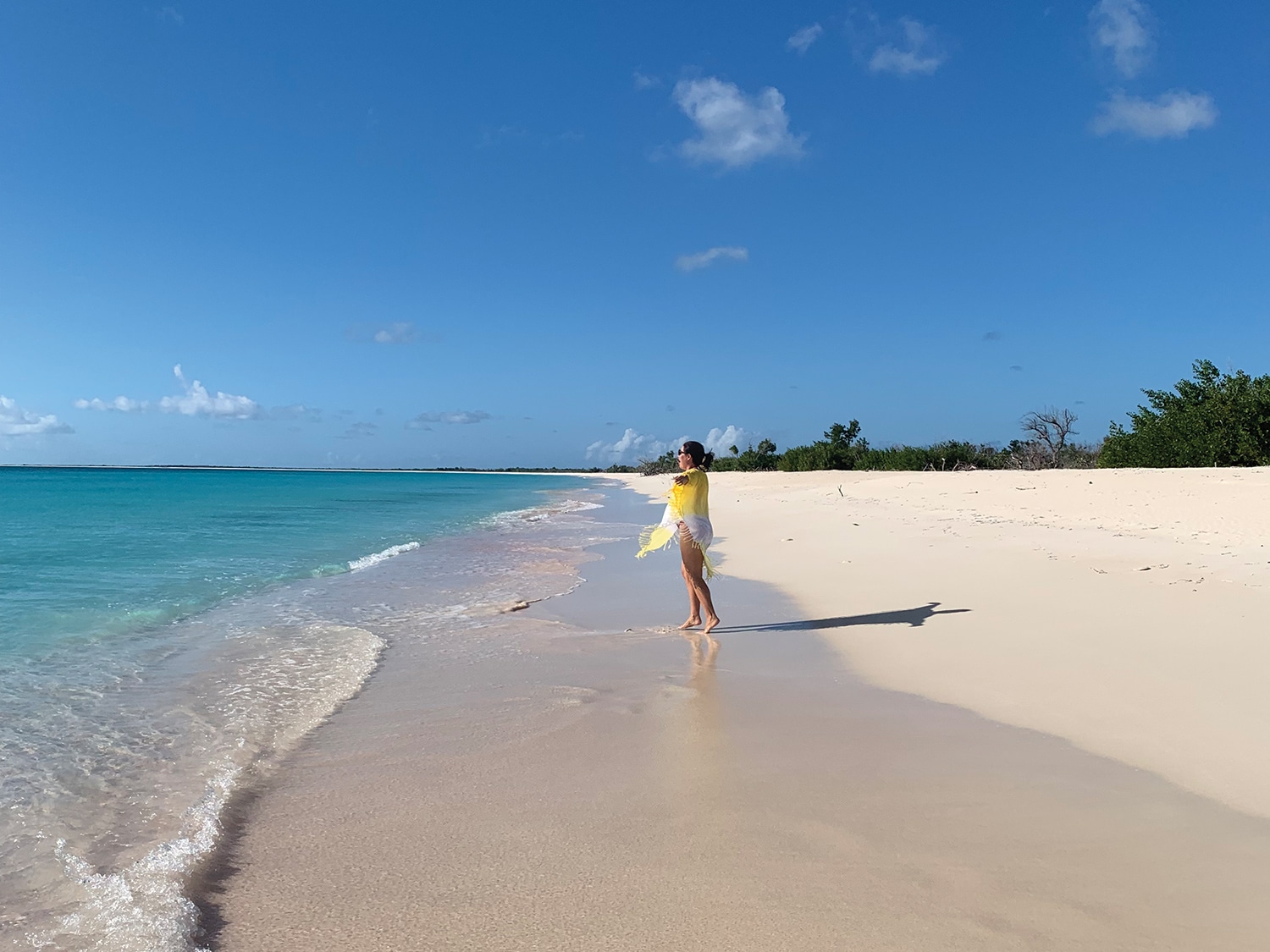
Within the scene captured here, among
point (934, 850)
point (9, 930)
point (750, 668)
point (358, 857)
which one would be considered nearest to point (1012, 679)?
point (750, 668)

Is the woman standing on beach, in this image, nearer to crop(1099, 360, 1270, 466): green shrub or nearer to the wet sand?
the wet sand

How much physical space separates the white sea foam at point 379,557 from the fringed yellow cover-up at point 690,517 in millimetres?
7644

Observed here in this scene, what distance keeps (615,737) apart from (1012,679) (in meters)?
2.85

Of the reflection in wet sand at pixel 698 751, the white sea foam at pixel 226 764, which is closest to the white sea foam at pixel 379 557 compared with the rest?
the white sea foam at pixel 226 764

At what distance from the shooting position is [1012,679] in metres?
5.25

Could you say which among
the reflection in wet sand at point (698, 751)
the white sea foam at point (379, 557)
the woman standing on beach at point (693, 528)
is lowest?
the white sea foam at point (379, 557)

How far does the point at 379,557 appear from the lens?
15188 millimetres

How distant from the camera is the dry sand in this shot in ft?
13.9

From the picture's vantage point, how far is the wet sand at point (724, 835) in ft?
8.09

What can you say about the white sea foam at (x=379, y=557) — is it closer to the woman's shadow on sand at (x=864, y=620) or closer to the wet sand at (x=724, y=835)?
the woman's shadow on sand at (x=864, y=620)

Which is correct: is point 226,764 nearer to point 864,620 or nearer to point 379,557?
point 864,620

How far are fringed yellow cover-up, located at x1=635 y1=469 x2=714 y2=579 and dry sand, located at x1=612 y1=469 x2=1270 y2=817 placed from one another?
4.79 ft

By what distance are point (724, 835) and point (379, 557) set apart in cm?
1326

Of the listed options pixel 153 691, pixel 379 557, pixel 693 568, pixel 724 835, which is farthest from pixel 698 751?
pixel 379 557
